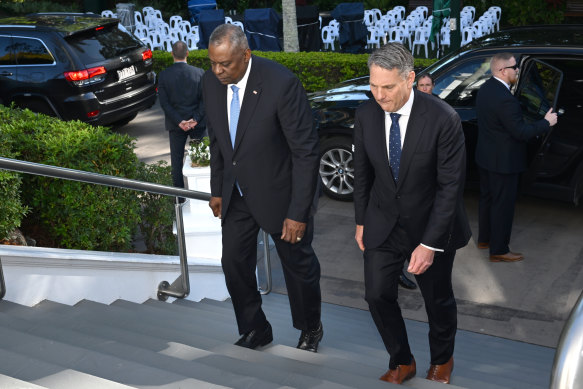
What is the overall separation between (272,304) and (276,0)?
18809 mm

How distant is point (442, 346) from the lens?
13.3 feet

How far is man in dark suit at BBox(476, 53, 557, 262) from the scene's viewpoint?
20.5 feet

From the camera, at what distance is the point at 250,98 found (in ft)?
12.9

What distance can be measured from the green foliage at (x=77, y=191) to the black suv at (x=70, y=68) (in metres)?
4.49

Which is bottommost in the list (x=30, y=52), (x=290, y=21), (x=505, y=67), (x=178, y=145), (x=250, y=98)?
(x=178, y=145)

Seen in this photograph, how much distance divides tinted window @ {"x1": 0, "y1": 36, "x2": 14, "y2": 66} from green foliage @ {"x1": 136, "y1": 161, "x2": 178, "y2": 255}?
517cm

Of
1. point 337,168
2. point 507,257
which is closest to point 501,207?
point 507,257

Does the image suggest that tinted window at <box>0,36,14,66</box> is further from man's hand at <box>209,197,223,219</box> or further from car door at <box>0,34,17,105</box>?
man's hand at <box>209,197,223,219</box>

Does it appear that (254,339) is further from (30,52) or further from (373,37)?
(373,37)

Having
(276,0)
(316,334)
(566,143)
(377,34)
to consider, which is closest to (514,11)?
(377,34)

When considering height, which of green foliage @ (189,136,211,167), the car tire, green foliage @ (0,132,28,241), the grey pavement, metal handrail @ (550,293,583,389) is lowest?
the grey pavement

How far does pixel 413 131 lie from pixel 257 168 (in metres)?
0.83

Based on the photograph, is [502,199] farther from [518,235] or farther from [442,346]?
[442,346]

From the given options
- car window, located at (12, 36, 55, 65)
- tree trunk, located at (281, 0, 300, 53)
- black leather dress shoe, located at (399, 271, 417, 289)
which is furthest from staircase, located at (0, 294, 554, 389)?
tree trunk, located at (281, 0, 300, 53)
